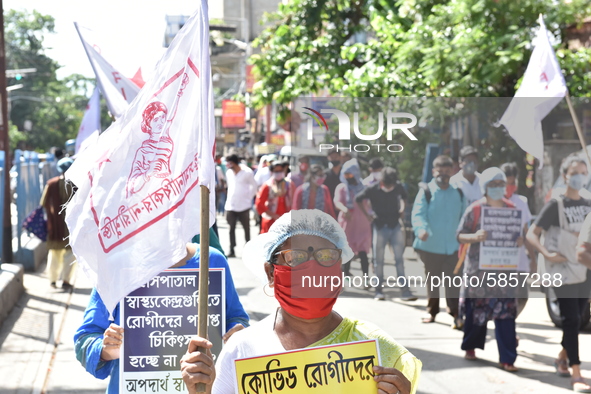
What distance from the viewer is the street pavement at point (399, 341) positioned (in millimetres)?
7238

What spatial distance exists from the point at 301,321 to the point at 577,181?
2.27m

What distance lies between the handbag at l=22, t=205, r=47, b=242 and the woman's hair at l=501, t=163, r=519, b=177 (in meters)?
9.52

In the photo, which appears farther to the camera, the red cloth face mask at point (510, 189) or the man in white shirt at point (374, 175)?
the red cloth face mask at point (510, 189)

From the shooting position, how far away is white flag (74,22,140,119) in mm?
6250

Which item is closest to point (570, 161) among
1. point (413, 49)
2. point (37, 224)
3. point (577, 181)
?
point (577, 181)

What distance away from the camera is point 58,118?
90500mm

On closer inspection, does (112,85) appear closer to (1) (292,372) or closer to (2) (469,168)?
(2) (469,168)

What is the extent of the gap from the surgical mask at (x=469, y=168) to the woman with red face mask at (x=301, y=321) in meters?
1.80

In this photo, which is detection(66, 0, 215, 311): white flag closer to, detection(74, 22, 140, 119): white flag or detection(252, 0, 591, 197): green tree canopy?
detection(74, 22, 140, 119): white flag

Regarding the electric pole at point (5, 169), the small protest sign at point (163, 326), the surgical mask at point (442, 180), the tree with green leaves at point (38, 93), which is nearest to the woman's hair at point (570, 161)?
the surgical mask at point (442, 180)

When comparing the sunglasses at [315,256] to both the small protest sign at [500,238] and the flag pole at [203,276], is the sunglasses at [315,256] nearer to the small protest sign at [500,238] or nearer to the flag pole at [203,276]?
the flag pole at [203,276]

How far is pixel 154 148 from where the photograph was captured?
139 inches

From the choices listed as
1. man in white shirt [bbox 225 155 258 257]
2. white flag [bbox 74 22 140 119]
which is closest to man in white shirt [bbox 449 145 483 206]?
white flag [bbox 74 22 140 119]

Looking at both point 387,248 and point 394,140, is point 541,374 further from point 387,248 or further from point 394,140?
point 394,140
